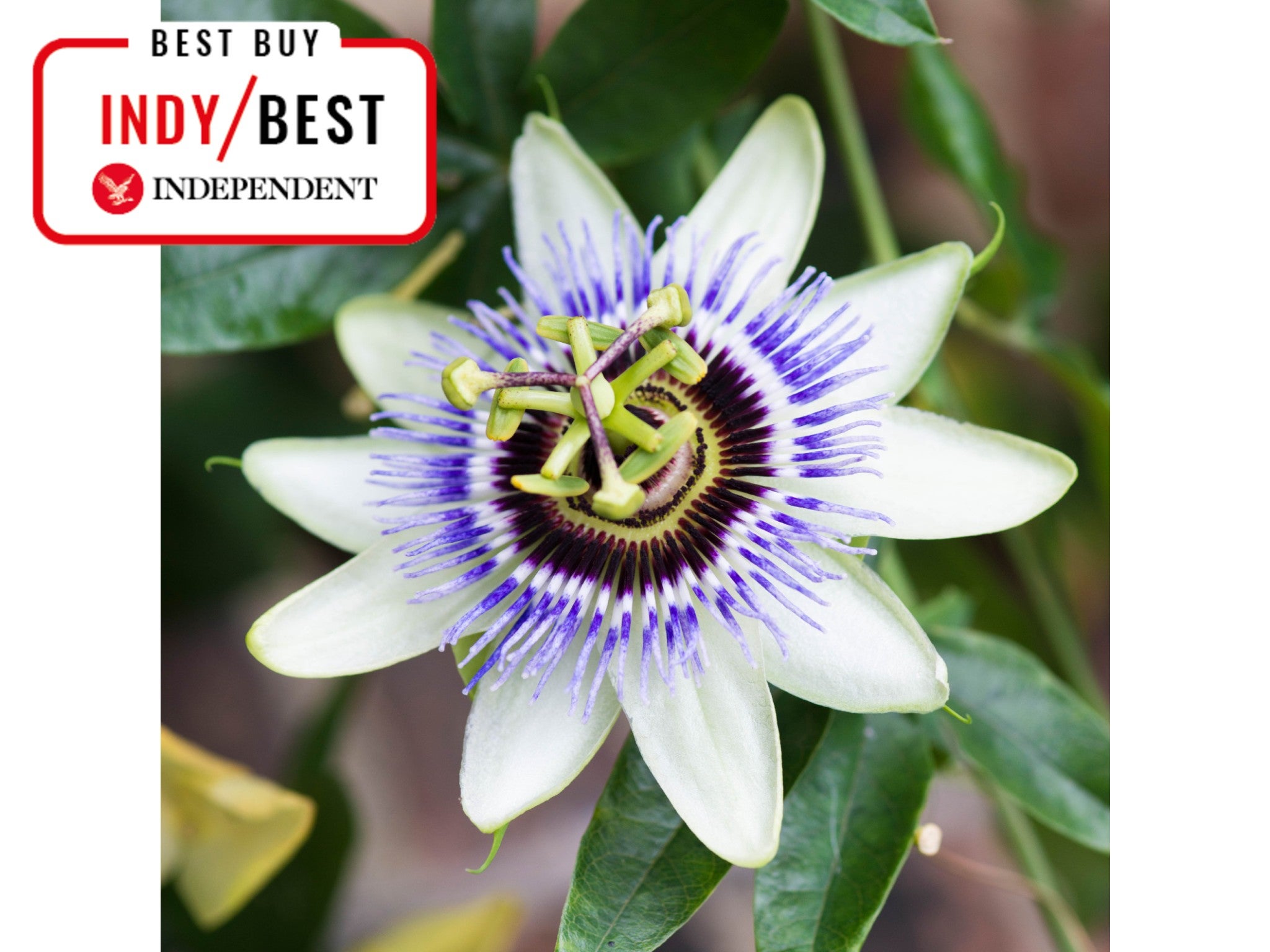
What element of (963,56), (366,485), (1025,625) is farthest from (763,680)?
(963,56)

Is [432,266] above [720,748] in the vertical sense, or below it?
above

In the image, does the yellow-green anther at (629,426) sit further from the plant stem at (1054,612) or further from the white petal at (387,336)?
the plant stem at (1054,612)

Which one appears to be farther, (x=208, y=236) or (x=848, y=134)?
(x=848, y=134)

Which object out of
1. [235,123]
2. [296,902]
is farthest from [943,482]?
[296,902]

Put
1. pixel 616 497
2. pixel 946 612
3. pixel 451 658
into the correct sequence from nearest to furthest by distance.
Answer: pixel 616 497, pixel 946 612, pixel 451 658

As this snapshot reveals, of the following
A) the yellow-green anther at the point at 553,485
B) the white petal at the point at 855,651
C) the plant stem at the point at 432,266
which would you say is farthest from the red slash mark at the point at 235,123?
the white petal at the point at 855,651

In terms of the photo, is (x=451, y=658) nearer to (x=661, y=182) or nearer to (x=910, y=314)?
(x=661, y=182)

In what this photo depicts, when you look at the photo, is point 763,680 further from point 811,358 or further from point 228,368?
point 228,368
